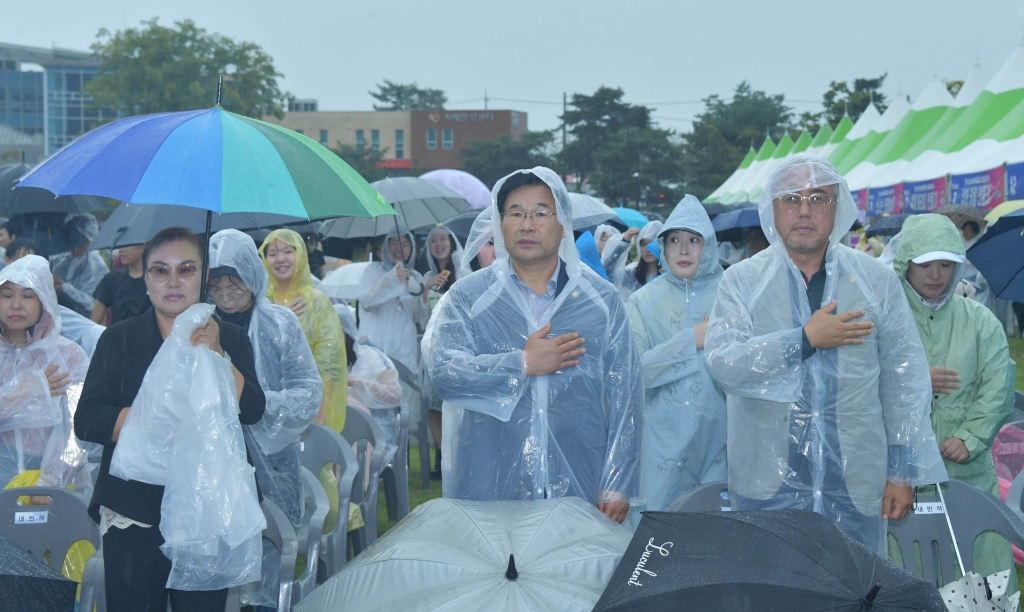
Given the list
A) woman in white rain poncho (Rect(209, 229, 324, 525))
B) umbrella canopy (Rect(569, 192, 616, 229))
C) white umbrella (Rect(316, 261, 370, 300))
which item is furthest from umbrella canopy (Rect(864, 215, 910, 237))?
woman in white rain poncho (Rect(209, 229, 324, 525))

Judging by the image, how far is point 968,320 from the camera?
12.8 feet

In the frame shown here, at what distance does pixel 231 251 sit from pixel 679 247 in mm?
1864

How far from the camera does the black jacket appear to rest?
2.81m

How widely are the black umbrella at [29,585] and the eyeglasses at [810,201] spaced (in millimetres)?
2293

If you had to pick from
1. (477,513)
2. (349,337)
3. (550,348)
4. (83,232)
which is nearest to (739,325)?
(550,348)

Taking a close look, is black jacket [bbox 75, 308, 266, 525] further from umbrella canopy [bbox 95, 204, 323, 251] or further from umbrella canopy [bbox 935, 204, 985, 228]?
umbrella canopy [bbox 935, 204, 985, 228]

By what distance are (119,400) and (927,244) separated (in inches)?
112

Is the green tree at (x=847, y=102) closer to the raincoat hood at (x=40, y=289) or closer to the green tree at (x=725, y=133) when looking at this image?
the green tree at (x=725, y=133)

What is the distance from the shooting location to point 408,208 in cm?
891

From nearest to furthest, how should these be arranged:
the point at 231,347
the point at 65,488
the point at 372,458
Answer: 1. the point at 231,347
2. the point at 65,488
3. the point at 372,458

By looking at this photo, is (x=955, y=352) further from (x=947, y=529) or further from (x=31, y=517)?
(x=31, y=517)

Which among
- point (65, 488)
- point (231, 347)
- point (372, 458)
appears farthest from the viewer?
point (372, 458)

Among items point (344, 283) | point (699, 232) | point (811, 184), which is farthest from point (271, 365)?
point (344, 283)

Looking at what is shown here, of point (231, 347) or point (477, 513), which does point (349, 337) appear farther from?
point (477, 513)
